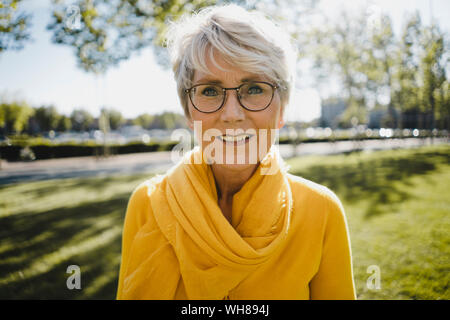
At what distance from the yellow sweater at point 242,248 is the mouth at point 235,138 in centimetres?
28

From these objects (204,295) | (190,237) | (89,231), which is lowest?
(89,231)

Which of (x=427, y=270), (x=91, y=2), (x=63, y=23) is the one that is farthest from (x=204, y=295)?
(x=91, y=2)

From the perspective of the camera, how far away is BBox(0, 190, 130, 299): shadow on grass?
11.8 ft

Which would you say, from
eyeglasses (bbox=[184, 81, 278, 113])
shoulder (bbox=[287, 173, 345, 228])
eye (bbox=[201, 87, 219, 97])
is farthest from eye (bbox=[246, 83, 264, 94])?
shoulder (bbox=[287, 173, 345, 228])

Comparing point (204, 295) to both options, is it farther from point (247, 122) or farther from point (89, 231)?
point (89, 231)

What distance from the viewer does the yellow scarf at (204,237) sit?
1.43 metres

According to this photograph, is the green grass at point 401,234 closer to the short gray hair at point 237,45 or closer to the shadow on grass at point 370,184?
the shadow on grass at point 370,184

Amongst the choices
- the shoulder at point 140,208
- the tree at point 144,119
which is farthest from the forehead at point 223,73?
the tree at point 144,119

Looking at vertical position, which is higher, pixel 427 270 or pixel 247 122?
pixel 247 122

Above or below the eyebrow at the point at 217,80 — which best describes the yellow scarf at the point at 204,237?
below

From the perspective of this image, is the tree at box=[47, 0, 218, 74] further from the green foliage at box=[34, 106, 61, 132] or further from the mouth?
the green foliage at box=[34, 106, 61, 132]

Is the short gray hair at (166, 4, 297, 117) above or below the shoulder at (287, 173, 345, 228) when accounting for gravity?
above
